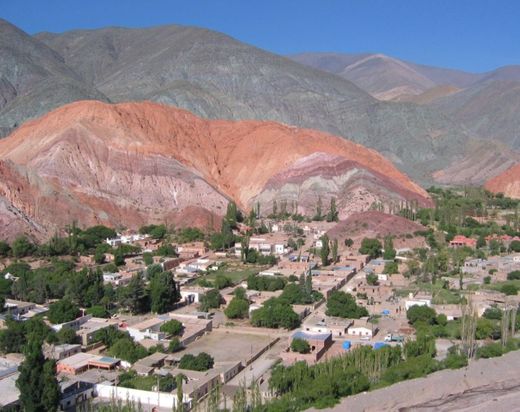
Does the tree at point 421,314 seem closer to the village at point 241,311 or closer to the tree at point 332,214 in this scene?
the village at point 241,311

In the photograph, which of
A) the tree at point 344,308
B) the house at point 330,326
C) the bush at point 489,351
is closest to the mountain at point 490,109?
the tree at point 344,308

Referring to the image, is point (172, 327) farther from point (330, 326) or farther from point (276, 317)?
point (330, 326)

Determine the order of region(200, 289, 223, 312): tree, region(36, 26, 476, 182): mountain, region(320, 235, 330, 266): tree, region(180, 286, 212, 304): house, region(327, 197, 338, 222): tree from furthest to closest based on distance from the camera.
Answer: region(36, 26, 476, 182): mountain < region(327, 197, 338, 222): tree < region(320, 235, 330, 266): tree < region(180, 286, 212, 304): house < region(200, 289, 223, 312): tree

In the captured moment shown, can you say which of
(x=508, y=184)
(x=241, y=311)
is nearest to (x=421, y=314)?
(x=241, y=311)

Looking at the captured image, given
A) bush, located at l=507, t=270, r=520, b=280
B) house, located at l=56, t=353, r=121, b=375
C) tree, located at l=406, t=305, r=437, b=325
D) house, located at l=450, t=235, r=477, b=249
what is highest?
house, located at l=450, t=235, r=477, b=249

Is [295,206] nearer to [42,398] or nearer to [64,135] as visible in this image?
[64,135]

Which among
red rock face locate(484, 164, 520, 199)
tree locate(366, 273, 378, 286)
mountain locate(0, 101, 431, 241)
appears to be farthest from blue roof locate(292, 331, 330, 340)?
red rock face locate(484, 164, 520, 199)

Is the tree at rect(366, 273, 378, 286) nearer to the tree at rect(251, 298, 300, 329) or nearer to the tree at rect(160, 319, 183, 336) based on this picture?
the tree at rect(251, 298, 300, 329)
